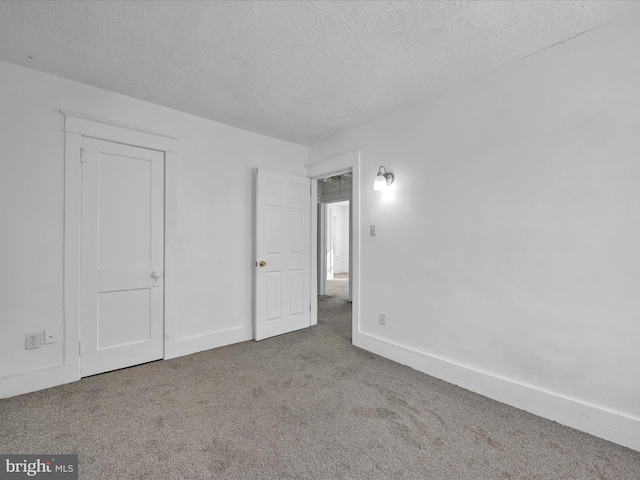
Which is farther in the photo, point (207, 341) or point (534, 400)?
point (207, 341)

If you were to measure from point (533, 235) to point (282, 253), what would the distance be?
261cm

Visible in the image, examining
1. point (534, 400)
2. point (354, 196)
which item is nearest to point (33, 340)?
point (354, 196)

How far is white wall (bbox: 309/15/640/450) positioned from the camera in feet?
5.80

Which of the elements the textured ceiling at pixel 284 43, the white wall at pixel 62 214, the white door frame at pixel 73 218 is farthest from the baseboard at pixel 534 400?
the white door frame at pixel 73 218

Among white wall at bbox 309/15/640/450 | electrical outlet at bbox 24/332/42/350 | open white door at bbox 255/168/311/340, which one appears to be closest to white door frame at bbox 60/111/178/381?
electrical outlet at bbox 24/332/42/350

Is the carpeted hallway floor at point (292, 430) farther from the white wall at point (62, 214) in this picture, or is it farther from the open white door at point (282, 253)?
the open white door at point (282, 253)

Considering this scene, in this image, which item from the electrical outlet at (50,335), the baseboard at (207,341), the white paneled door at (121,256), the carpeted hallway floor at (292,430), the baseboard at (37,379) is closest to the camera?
the carpeted hallway floor at (292,430)

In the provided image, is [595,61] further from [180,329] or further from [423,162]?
[180,329]

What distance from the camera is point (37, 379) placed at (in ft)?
7.52

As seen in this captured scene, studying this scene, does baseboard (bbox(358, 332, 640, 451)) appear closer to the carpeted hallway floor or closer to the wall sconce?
the carpeted hallway floor

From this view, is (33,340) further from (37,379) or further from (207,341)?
(207,341)

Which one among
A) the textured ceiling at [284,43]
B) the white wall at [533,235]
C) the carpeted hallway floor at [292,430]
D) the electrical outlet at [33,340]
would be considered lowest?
the carpeted hallway floor at [292,430]

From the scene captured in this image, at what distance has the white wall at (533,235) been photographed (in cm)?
177

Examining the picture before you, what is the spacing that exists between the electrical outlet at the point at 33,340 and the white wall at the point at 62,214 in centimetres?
4
